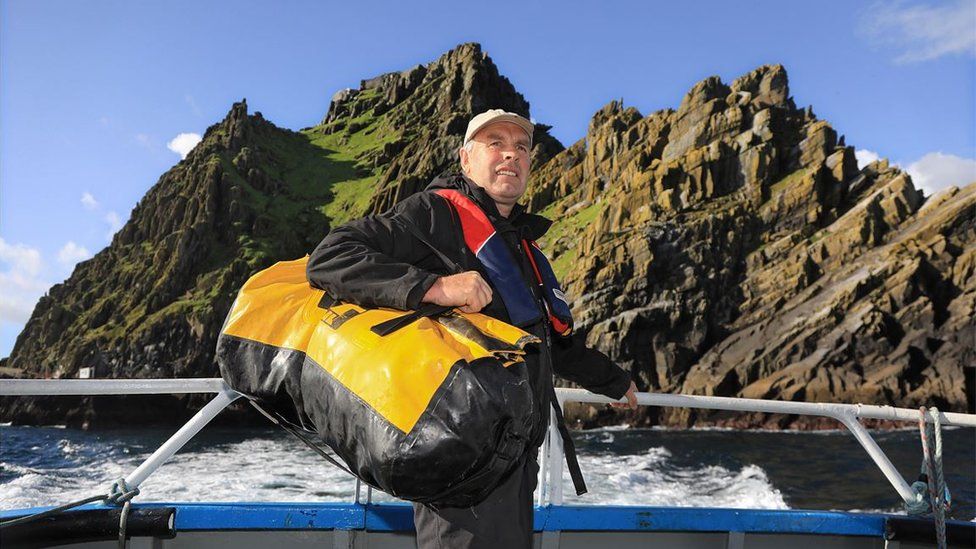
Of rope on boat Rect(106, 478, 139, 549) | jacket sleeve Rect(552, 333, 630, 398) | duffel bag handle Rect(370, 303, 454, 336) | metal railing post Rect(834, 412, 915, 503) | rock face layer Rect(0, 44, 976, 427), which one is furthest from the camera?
rock face layer Rect(0, 44, 976, 427)

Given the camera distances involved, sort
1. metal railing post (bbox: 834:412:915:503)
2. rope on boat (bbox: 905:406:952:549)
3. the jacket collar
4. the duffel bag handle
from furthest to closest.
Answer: metal railing post (bbox: 834:412:915:503)
rope on boat (bbox: 905:406:952:549)
the jacket collar
the duffel bag handle

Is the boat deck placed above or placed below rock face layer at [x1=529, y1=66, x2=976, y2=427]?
below

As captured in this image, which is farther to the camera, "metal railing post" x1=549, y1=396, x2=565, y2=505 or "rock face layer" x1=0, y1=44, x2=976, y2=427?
"rock face layer" x1=0, y1=44, x2=976, y2=427

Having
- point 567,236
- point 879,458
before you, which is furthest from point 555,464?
point 567,236

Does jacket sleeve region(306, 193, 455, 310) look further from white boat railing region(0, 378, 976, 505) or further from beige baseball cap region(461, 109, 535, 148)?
white boat railing region(0, 378, 976, 505)

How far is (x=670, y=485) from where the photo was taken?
709 inches

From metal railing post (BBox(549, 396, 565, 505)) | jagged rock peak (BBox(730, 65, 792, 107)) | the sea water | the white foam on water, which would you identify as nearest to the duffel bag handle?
metal railing post (BBox(549, 396, 565, 505))

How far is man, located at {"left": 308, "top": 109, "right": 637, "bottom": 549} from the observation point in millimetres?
1766

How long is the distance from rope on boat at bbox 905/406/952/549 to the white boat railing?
46 mm

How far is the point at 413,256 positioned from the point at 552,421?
1256 millimetres

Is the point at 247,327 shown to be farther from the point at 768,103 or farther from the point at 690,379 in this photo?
the point at 768,103

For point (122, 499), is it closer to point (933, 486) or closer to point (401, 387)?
point (401, 387)

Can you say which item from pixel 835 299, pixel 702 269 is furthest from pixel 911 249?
pixel 702 269

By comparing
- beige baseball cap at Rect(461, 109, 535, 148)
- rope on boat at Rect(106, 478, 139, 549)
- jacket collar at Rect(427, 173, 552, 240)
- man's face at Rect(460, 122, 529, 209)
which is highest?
beige baseball cap at Rect(461, 109, 535, 148)
